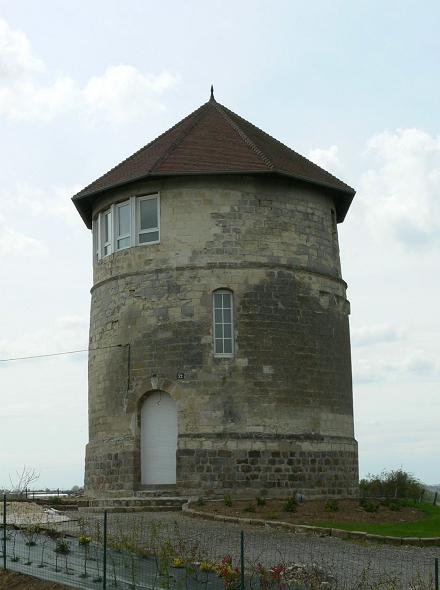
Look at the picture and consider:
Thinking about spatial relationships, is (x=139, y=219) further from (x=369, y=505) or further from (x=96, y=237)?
(x=369, y=505)

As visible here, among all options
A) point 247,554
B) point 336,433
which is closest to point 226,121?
point 336,433

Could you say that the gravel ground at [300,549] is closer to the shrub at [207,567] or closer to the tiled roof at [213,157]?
the shrub at [207,567]

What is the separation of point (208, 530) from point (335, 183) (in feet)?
42.2

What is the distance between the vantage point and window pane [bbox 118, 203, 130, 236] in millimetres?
27312

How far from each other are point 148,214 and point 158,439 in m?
6.20

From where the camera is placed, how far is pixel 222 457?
81.3 feet

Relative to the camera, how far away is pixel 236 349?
83.7 ft

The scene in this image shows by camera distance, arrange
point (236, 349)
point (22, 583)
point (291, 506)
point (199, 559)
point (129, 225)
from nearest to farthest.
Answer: point (22, 583)
point (199, 559)
point (291, 506)
point (236, 349)
point (129, 225)

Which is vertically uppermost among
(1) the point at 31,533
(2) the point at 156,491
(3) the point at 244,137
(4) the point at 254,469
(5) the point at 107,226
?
(3) the point at 244,137

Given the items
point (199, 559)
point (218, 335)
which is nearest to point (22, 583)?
point (199, 559)

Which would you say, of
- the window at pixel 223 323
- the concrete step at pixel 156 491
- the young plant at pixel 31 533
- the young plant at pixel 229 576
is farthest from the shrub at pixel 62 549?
the window at pixel 223 323

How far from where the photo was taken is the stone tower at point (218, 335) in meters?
25.1

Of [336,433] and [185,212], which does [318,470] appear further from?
[185,212]

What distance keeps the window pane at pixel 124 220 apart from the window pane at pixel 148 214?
1.65ft
